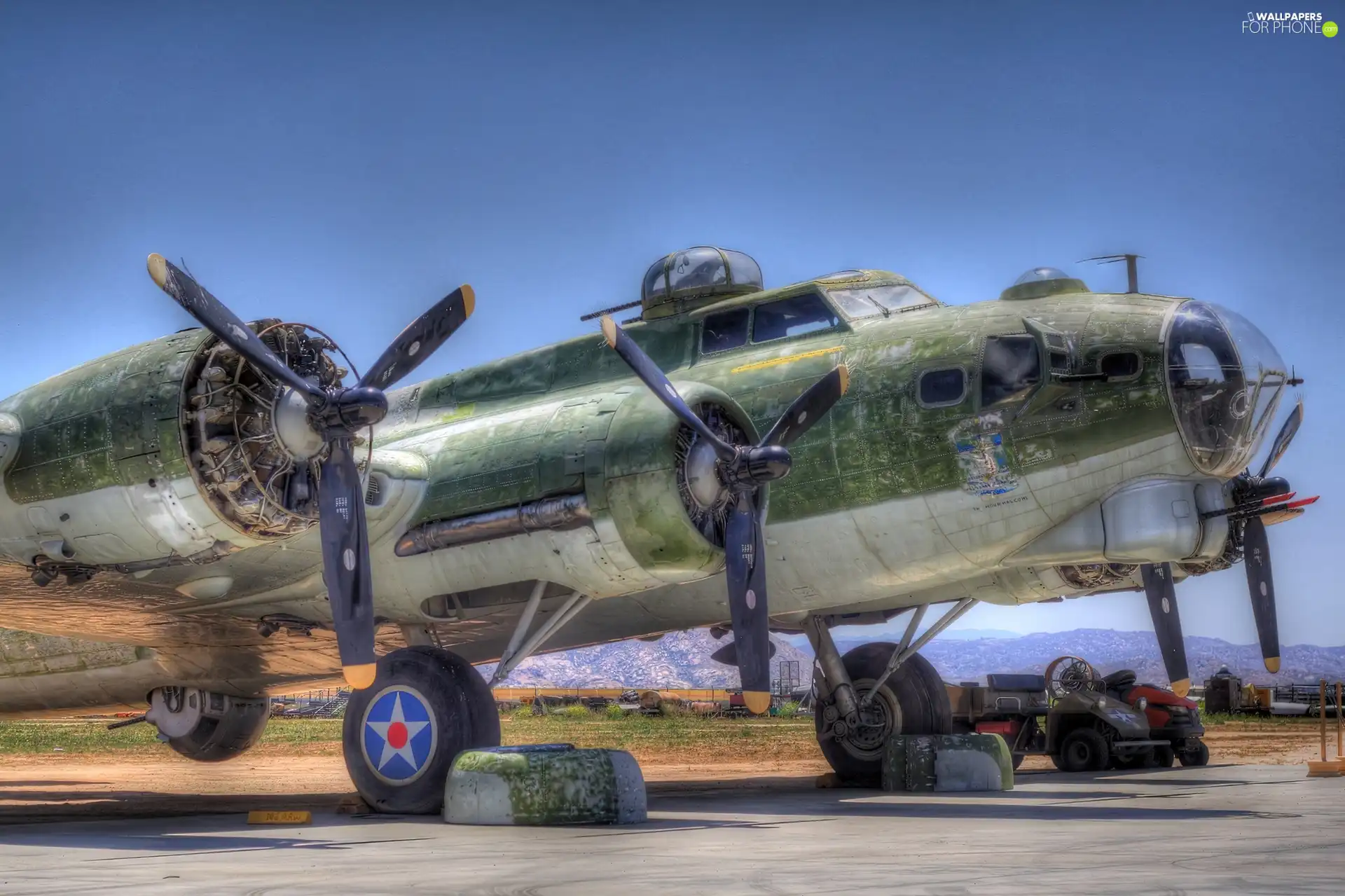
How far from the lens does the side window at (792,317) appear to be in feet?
53.3

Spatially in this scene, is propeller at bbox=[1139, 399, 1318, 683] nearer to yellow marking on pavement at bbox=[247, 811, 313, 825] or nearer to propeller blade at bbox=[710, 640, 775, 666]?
propeller blade at bbox=[710, 640, 775, 666]

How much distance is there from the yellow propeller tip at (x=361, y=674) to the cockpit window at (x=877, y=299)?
22.5 feet

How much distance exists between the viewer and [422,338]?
13242 millimetres

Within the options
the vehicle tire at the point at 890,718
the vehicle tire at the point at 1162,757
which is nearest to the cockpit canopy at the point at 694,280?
the vehicle tire at the point at 890,718

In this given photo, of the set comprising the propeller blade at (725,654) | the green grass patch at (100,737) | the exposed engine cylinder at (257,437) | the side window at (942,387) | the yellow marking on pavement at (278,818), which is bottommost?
the green grass patch at (100,737)

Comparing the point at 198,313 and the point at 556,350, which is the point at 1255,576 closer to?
the point at 556,350

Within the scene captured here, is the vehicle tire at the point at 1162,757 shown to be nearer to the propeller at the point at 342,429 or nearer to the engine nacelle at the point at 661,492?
the engine nacelle at the point at 661,492

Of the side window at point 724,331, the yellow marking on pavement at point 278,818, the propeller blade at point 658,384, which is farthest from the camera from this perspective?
the side window at point 724,331

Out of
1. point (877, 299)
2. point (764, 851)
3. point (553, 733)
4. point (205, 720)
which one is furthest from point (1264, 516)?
point (553, 733)

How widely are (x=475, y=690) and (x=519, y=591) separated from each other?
4.02 ft

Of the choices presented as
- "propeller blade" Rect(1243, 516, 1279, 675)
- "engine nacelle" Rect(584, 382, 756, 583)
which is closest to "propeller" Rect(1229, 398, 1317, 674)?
"propeller blade" Rect(1243, 516, 1279, 675)

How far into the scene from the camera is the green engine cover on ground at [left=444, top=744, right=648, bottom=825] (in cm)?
1221

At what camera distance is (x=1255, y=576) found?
52.7ft

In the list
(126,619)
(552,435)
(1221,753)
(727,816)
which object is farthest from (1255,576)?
(1221,753)
